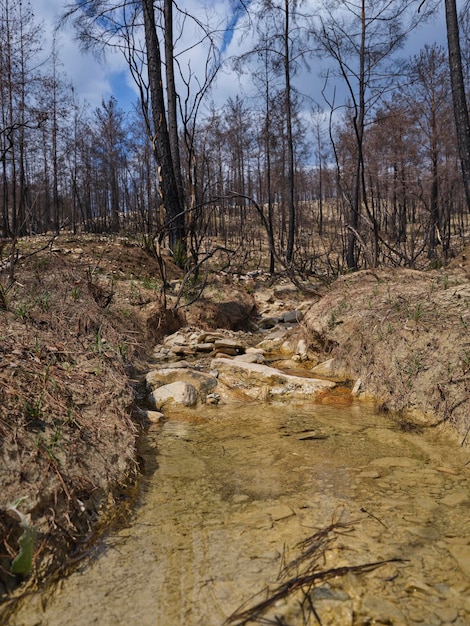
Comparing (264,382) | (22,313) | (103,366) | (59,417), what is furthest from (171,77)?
(59,417)

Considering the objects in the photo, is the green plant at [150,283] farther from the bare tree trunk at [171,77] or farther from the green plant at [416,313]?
the green plant at [416,313]

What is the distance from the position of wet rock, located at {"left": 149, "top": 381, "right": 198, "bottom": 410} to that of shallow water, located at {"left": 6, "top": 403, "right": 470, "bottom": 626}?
0.58 metres

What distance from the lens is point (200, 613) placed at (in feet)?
4.59

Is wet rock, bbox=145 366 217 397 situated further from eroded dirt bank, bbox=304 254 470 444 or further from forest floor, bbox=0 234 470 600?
eroded dirt bank, bbox=304 254 470 444

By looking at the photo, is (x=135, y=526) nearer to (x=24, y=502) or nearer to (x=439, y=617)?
(x=24, y=502)

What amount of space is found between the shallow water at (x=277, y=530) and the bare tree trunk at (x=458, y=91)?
22.7 feet

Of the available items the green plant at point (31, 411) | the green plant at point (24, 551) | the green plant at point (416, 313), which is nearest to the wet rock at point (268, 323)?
the green plant at point (416, 313)

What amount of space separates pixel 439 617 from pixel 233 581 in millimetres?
708

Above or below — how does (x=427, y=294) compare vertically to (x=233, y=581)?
above

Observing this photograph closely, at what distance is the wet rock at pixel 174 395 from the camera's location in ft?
12.0

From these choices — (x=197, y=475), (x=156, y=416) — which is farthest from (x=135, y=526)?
(x=156, y=416)

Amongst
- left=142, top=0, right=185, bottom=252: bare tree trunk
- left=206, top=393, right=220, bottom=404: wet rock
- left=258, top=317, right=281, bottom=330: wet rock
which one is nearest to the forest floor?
left=258, top=317, right=281, bottom=330: wet rock

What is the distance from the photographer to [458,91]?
775 centimetres

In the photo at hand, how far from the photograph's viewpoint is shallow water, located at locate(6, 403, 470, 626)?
1.42m
